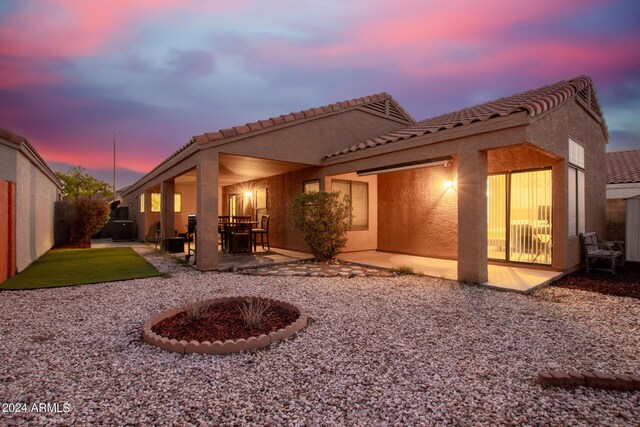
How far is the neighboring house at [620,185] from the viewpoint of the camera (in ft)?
33.8

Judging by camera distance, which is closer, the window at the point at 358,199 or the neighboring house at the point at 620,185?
the neighboring house at the point at 620,185

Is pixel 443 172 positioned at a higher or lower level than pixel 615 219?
higher

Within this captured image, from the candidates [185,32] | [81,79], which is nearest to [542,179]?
[185,32]

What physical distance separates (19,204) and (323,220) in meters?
7.67

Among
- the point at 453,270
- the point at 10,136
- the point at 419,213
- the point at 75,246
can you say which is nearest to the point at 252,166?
the point at 419,213

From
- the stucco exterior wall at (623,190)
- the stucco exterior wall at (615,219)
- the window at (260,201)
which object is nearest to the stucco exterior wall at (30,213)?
the window at (260,201)

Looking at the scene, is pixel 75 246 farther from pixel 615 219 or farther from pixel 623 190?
pixel 623 190

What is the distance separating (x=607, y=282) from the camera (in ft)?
22.3

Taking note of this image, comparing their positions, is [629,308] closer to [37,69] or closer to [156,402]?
[156,402]

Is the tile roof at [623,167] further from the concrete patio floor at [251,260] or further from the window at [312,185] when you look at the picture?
the concrete patio floor at [251,260]

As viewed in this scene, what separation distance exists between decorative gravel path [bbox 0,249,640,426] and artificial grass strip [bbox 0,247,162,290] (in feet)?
4.67

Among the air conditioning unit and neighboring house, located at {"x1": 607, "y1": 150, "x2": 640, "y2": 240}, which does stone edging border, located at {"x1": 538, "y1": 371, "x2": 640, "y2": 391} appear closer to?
neighboring house, located at {"x1": 607, "y1": 150, "x2": 640, "y2": 240}

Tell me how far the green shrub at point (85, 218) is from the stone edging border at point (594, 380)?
16.1m

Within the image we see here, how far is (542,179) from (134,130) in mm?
26830
